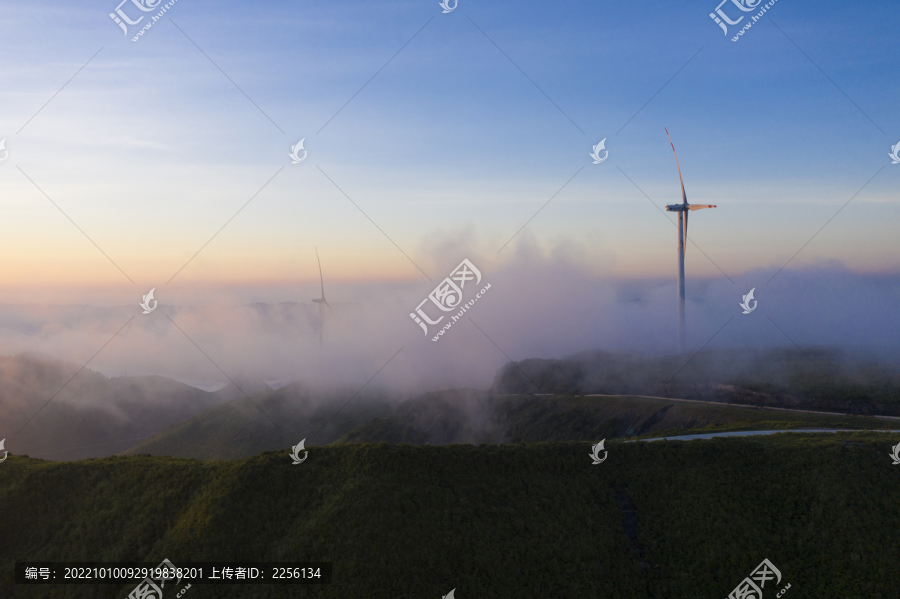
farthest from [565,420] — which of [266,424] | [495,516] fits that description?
[266,424]

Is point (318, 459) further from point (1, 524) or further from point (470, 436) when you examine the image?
point (470, 436)

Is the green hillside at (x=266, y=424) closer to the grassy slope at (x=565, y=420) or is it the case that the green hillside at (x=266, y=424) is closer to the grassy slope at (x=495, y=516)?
the grassy slope at (x=565, y=420)

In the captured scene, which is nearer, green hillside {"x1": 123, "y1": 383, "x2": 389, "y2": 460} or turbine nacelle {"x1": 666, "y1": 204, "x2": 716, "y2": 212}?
turbine nacelle {"x1": 666, "y1": 204, "x2": 716, "y2": 212}

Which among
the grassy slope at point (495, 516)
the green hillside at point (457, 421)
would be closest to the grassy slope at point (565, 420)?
the green hillside at point (457, 421)

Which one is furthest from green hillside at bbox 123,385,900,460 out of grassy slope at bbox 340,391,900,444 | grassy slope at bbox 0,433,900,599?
grassy slope at bbox 0,433,900,599

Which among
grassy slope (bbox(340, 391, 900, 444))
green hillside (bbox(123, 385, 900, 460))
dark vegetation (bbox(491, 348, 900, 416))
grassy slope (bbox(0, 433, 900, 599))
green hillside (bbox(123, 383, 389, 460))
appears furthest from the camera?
green hillside (bbox(123, 383, 389, 460))

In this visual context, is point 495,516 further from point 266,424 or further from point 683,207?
point 266,424

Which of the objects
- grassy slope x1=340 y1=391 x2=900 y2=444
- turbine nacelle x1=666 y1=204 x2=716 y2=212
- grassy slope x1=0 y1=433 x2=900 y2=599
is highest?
turbine nacelle x1=666 y1=204 x2=716 y2=212

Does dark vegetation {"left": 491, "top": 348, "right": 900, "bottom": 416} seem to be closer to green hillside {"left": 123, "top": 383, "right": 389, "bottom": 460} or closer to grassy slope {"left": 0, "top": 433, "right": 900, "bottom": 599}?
grassy slope {"left": 0, "top": 433, "right": 900, "bottom": 599}

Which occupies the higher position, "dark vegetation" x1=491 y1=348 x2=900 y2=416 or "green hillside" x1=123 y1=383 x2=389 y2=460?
"green hillside" x1=123 y1=383 x2=389 y2=460
